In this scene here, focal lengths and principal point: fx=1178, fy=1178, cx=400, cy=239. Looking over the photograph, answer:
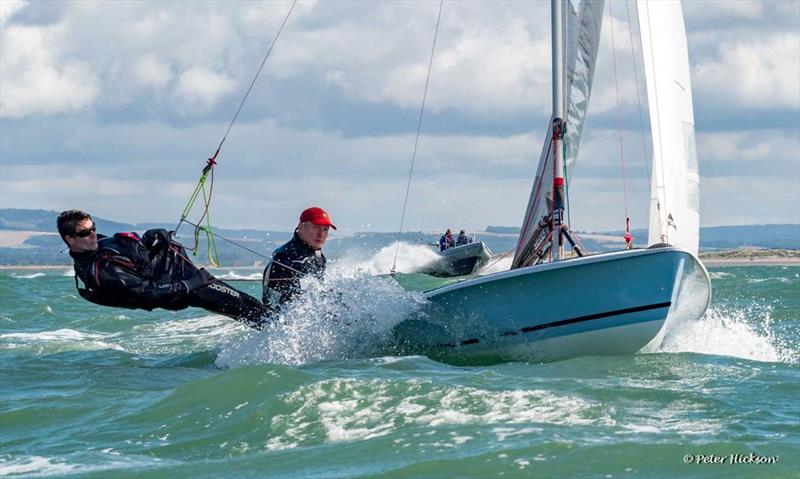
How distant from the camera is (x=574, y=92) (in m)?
11.4

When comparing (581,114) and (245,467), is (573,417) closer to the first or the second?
(245,467)

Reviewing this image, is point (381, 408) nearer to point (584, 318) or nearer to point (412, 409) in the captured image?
point (412, 409)

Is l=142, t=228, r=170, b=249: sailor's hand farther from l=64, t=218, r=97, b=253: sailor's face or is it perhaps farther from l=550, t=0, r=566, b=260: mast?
l=550, t=0, r=566, b=260: mast

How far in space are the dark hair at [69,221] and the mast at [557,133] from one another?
363 cm

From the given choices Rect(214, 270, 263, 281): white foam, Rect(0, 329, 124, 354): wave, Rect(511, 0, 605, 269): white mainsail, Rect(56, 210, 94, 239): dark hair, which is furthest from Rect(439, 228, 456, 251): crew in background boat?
Rect(56, 210, 94, 239): dark hair

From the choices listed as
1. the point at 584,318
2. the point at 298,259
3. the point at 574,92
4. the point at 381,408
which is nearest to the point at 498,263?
the point at 574,92

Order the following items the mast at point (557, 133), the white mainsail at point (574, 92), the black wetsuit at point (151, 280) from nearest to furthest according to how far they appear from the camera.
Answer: the black wetsuit at point (151, 280) → the mast at point (557, 133) → the white mainsail at point (574, 92)

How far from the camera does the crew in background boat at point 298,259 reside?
945cm

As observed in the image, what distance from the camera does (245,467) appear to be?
575 centimetres

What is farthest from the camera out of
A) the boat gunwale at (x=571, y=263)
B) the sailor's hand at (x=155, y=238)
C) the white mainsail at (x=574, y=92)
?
the white mainsail at (x=574, y=92)

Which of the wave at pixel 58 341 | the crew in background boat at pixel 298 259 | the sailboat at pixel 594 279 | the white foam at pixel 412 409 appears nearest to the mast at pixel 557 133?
the sailboat at pixel 594 279

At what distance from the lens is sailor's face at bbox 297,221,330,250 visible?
9469 millimetres

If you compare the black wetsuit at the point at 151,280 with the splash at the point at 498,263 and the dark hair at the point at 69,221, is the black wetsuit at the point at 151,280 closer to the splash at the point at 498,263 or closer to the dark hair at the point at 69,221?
the dark hair at the point at 69,221

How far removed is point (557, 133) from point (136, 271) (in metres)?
3.52
